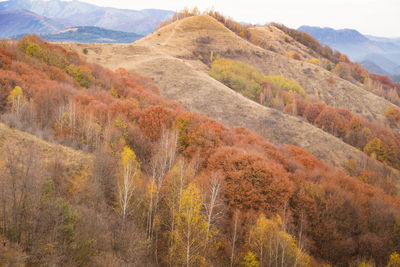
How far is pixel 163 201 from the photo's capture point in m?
17.9

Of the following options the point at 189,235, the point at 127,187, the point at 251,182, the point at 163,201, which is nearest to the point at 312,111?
the point at 251,182

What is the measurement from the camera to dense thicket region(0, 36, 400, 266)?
10.4 metres

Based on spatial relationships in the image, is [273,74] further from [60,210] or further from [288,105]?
[60,210]

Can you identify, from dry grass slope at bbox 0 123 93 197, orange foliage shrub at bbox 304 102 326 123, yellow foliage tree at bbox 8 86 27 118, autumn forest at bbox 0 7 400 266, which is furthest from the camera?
orange foliage shrub at bbox 304 102 326 123

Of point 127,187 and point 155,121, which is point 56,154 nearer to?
point 127,187

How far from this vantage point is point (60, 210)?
33.7 ft

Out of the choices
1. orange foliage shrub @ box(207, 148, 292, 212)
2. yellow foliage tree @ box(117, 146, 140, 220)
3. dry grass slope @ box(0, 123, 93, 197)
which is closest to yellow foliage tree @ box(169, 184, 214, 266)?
yellow foliage tree @ box(117, 146, 140, 220)

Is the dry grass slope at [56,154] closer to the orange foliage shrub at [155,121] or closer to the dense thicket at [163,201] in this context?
the dense thicket at [163,201]

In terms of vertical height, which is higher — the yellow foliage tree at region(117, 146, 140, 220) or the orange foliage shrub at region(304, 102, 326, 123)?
the orange foliage shrub at region(304, 102, 326, 123)

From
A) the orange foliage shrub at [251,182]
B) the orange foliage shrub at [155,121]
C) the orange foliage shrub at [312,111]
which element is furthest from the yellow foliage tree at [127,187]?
the orange foliage shrub at [312,111]

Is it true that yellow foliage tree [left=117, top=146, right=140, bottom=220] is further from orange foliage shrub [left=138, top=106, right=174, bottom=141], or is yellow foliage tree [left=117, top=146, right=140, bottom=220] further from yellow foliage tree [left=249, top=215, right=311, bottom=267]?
orange foliage shrub [left=138, top=106, right=174, bottom=141]

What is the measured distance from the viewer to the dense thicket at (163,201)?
410 inches

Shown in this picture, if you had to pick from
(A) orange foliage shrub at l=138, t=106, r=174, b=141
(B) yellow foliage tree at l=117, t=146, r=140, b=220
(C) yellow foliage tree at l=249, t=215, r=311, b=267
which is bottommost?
(C) yellow foliage tree at l=249, t=215, r=311, b=267

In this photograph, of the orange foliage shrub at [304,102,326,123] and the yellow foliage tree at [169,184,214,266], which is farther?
the orange foliage shrub at [304,102,326,123]
